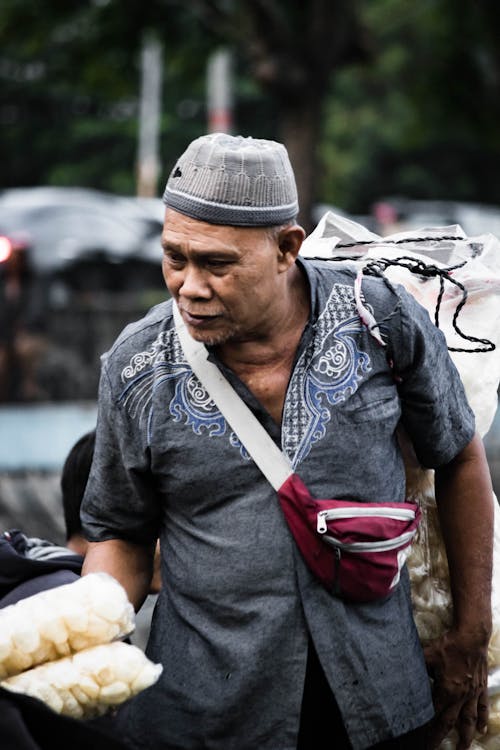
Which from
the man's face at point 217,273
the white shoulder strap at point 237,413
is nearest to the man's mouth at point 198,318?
the man's face at point 217,273

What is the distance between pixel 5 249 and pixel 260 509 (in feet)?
38.5

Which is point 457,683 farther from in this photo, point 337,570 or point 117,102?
point 117,102

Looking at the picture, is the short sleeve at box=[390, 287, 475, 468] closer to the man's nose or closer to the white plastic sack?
→ the white plastic sack

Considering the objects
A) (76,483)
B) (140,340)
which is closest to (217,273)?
(140,340)

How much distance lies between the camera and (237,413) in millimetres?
2682

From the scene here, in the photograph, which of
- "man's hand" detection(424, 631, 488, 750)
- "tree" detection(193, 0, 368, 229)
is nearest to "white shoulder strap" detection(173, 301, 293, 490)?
"man's hand" detection(424, 631, 488, 750)

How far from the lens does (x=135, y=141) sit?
4231 centimetres

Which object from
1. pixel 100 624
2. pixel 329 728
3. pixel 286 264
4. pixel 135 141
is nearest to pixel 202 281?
pixel 286 264

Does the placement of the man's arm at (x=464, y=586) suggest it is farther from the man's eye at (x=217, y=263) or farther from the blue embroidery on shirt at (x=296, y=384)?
the man's eye at (x=217, y=263)

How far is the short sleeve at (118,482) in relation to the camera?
272 cm

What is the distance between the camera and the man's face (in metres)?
2.57

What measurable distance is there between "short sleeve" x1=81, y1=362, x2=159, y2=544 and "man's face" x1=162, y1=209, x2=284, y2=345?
0.26 m

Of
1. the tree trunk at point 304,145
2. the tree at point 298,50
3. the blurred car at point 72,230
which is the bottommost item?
the blurred car at point 72,230

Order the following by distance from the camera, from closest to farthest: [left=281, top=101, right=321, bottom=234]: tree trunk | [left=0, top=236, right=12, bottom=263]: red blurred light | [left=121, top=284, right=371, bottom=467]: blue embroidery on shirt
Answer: [left=121, top=284, right=371, bottom=467]: blue embroidery on shirt < [left=281, top=101, right=321, bottom=234]: tree trunk < [left=0, top=236, right=12, bottom=263]: red blurred light
